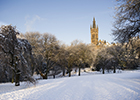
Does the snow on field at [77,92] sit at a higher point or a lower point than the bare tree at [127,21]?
lower

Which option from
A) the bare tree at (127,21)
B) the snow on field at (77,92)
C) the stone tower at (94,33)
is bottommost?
the snow on field at (77,92)

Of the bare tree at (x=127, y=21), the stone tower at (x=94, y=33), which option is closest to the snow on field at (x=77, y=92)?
the bare tree at (x=127, y=21)

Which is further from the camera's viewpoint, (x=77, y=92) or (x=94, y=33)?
(x=94, y=33)

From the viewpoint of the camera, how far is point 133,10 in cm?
698

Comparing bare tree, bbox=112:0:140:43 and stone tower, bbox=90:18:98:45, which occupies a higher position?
stone tower, bbox=90:18:98:45

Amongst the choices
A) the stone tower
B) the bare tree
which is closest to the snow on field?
the bare tree

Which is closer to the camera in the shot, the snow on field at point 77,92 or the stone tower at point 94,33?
the snow on field at point 77,92

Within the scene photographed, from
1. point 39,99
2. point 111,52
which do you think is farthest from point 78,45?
point 39,99

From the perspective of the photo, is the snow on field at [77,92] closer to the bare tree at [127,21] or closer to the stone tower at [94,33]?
the bare tree at [127,21]

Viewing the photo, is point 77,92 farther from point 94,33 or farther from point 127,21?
point 94,33

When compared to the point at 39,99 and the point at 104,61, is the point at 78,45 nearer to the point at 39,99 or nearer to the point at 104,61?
the point at 104,61

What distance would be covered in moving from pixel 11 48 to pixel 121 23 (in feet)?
28.2

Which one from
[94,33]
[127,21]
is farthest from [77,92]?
[94,33]

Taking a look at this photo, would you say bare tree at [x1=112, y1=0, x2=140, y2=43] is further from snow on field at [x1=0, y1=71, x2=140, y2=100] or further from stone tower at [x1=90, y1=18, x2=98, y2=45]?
stone tower at [x1=90, y1=18, x2=98, y2=45]
